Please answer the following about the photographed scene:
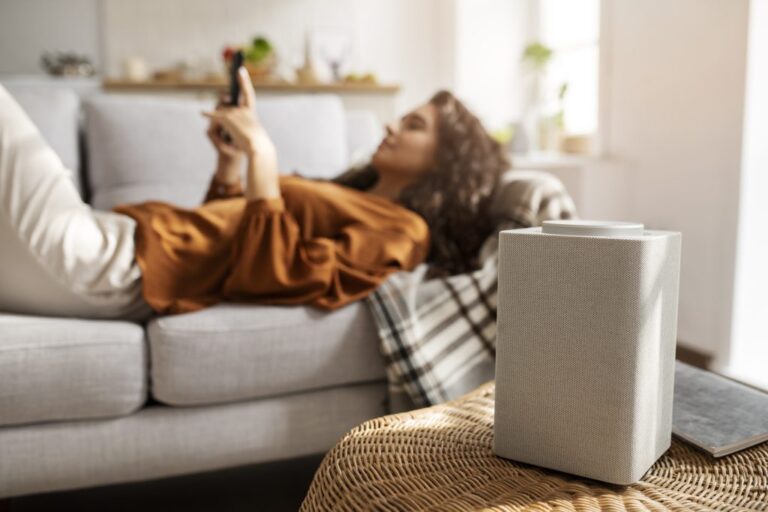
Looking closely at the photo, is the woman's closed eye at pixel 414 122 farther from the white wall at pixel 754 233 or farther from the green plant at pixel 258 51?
the green plant at pixel 258 51

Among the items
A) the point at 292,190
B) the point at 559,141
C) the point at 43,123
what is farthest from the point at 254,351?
the point at 559,141

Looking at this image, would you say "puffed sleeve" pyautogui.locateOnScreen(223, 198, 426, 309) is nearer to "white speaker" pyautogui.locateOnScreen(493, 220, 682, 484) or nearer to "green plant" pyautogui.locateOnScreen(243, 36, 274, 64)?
"white speaker" pyautogui.locateOnScreen(493, 220, 682, 484)

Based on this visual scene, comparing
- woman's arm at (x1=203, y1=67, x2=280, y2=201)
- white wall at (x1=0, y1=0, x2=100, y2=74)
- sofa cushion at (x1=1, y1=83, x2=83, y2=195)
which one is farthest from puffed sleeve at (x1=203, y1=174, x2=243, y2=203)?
white wall at (x1=0, y1=0, x2=100, y2=74)

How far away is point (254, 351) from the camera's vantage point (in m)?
1.40

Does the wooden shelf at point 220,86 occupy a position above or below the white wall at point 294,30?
below

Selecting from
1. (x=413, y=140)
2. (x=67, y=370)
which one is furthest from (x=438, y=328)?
(x=67, y=370)

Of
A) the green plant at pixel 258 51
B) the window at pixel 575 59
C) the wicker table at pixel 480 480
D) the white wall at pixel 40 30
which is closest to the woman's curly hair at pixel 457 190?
the wicker table at pixel 480 480

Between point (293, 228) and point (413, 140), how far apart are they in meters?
0.39

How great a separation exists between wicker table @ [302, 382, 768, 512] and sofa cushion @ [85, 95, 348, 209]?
1495mm

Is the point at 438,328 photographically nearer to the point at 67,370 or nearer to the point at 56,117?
the point at 67,370

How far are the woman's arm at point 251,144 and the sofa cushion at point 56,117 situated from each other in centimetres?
78

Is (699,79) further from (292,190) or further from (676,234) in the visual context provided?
(676,234)

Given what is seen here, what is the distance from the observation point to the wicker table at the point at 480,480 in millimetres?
689

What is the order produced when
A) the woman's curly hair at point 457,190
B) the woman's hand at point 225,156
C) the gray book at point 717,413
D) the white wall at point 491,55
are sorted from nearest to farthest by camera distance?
the gray book at point 717,413
the woman's curly hair at point 457,190
the woman's hand at point 225,156
the white wall at point 491,55
